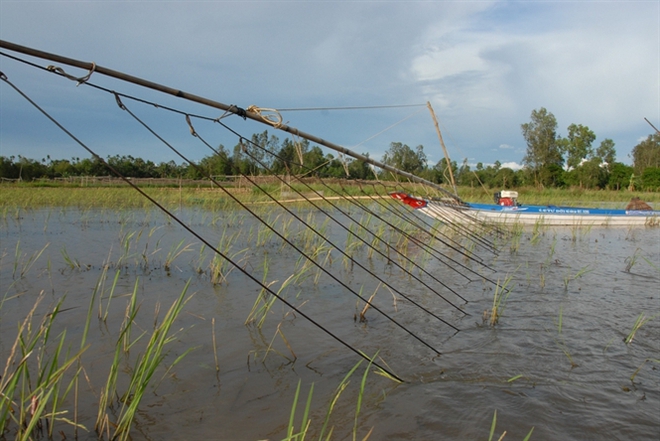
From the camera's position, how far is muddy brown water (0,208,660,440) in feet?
7.23

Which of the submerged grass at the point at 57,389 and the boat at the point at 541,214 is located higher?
the boat at the point at 541,214

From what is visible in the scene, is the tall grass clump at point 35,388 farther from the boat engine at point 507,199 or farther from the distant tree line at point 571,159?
the distant tree line at point 571,159

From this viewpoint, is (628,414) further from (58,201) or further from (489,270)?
(58,201)

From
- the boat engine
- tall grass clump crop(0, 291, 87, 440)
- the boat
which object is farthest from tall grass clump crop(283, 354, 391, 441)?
the boat engine

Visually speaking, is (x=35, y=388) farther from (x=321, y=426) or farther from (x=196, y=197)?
(x=196, y=197)

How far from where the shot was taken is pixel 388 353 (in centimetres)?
308

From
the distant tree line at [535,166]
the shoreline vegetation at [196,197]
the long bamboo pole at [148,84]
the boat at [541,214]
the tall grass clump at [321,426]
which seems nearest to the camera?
the tall grass clump at [321,426]

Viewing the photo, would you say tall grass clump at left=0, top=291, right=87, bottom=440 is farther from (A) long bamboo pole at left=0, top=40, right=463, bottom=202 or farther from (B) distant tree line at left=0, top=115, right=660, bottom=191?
(B) distant tree line at left=0, top=115, right=660, bottom=191

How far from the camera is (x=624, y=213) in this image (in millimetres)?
11898

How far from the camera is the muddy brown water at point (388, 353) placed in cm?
221

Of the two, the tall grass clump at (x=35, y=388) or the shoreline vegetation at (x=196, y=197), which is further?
the shoreline vegetation at (x=196, y=197)

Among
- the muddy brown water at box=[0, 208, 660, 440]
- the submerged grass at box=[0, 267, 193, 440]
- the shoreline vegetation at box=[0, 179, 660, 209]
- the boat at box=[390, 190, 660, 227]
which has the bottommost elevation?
the muddy brown water at box=[0, 208, 660, 440]

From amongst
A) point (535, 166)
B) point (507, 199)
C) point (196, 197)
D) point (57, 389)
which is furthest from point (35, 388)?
point (535, 166)

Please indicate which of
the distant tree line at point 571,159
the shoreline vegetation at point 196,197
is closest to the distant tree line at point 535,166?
the distant tree line at point 571,159
